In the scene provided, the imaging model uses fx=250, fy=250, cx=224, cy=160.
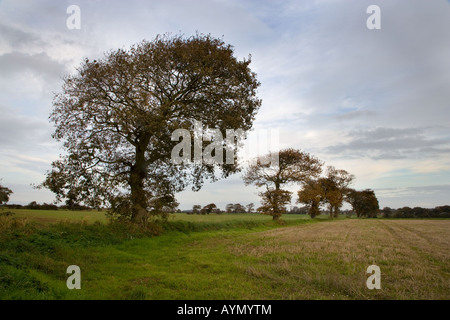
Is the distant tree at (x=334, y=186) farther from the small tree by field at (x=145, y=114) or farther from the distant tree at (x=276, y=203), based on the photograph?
the small tree by field at (x=145, y=114)

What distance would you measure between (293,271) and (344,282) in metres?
1.62

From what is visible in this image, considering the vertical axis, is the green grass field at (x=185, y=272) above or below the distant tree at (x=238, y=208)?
above

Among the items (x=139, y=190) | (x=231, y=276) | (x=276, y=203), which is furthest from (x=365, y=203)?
(x=231, y=276)

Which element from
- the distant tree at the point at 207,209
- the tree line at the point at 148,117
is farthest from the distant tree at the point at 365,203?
the tree line at the point at 148,117

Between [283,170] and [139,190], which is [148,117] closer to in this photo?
[139,190]

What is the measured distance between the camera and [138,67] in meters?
15.3

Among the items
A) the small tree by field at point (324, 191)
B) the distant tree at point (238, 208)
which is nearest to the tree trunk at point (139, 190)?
the small tree by field at point (324, 191)

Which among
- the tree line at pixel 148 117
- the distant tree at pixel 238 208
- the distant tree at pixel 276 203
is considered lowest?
the distant tree at pixel 238 208

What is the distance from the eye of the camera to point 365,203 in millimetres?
100500

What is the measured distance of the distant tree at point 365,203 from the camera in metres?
99.6

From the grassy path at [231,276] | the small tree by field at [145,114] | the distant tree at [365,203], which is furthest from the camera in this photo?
the distant tree at [365,203]

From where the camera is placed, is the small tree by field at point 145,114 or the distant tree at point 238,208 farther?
the distant tree at point 238,208

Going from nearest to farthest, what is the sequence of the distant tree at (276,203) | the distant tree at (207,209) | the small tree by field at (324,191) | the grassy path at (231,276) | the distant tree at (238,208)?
the grassy path at (231,276) → the distant tree at (276,203) → the small tree by field at (324,191) → the distant tree at (207,209) → the distant tree at (238,208)
